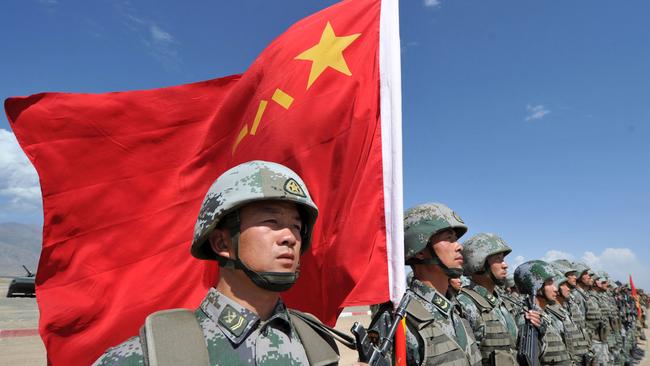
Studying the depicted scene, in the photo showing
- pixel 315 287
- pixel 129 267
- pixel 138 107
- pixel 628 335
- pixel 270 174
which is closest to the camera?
pixel 270 174

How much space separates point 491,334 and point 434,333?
9.08ft

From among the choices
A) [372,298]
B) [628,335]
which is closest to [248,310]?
[372,298]

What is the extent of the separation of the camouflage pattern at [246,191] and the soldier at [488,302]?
4.51 m

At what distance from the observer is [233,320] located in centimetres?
211

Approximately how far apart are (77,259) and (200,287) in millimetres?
1091

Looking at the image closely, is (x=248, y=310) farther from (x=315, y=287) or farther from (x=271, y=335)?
(x=315, y=287)

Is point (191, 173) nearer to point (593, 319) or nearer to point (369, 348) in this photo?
point (369, 348)

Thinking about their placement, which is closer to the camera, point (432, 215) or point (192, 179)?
point (192, 179)

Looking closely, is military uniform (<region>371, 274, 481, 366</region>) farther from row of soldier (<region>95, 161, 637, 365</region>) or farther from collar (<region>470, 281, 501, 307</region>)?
collar (<region>470, 281, 501, 307</region>)

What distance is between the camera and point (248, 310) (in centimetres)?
221

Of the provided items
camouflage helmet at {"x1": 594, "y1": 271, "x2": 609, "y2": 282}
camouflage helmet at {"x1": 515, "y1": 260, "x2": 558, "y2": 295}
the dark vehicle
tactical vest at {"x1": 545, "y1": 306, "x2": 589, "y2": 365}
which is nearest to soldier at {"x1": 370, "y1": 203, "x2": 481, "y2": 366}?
camouflage helmet at {"x1": 515, "y1": 260, "x2": 558, "y2": 295}

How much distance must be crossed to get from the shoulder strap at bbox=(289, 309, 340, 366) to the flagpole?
3.27ft

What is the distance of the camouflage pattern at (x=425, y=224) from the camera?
4707 mm

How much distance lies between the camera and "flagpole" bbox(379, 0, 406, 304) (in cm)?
338
